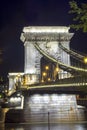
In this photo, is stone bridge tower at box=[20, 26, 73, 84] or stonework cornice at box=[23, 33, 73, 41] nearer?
stone bridge tower at box=[20, 26, 73, 84]

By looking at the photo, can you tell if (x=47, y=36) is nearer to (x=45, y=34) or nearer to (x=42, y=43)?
(x=45, y=34)

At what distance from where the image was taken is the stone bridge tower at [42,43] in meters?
64.9

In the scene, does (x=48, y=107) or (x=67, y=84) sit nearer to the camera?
(x=67, y=84)

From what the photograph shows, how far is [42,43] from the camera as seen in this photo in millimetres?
65812

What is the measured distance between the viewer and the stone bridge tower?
64875mm

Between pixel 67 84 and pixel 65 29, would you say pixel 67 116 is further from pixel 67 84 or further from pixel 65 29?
pixel 65 29

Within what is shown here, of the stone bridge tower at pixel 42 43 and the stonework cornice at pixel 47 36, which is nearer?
the stone bridge tower at pixel 42 43

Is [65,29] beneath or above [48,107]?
above

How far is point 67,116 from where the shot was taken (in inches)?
1861

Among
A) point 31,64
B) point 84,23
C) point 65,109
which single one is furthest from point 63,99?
point 84,23

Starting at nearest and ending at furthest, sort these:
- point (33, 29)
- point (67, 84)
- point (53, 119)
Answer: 1. point (67, 84)
2. point (53, 119)
3. point (33, 29)

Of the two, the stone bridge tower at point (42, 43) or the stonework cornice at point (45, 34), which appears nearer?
the stone bridge tower at point (42, 43)

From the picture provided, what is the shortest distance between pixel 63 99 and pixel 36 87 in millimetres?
8324

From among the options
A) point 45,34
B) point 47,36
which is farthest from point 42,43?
point 45,34
